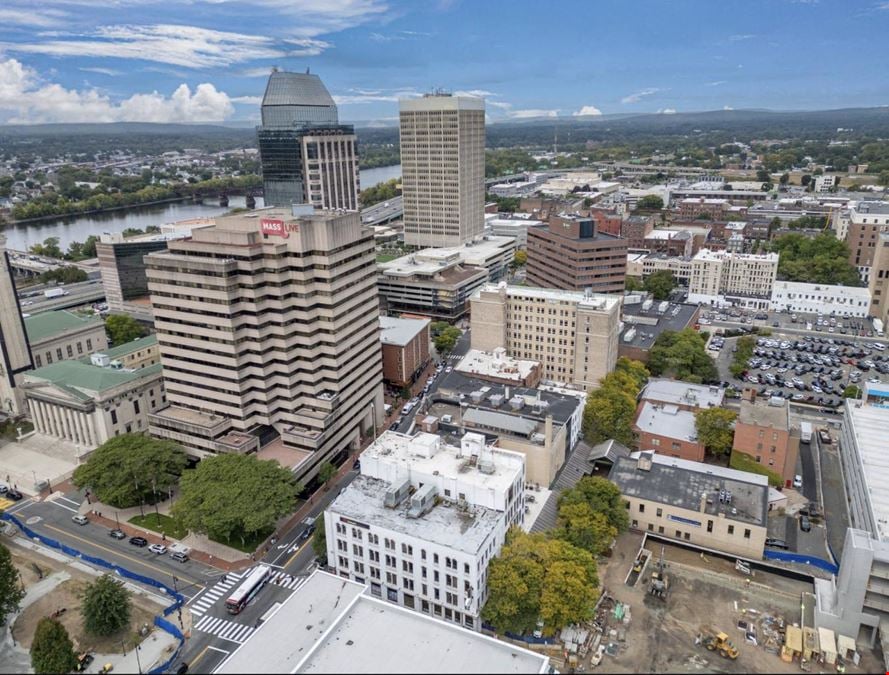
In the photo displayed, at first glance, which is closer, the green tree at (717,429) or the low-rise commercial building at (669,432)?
the green tree at (717,429)

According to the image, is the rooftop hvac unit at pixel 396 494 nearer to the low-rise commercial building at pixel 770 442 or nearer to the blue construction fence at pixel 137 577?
the blue construction fence at pixel 137 577

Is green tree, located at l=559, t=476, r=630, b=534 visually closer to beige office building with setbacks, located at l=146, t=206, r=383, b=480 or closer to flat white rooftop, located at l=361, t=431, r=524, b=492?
flat white rooftop, located at l=361, t=431, r=524, b=492

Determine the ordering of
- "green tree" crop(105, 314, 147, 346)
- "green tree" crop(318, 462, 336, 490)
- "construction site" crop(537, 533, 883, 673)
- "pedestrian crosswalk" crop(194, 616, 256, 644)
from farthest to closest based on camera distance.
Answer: "green tree" crop(105, 314, 147, 346) → "green tree" crop(318, 462, 336, 490) → "pedestrian crosswalk" crop(194, 616, 256, 644) → "construction site" crop(537, 533, 883, 673)

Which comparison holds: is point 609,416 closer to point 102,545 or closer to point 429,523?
point 429,523

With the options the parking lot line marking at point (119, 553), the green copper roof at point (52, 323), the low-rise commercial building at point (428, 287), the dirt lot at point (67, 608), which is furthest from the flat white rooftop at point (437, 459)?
the low-rise commercial building at point (428, 287)

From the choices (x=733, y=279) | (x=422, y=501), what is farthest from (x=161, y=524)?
(x=733, y=279)

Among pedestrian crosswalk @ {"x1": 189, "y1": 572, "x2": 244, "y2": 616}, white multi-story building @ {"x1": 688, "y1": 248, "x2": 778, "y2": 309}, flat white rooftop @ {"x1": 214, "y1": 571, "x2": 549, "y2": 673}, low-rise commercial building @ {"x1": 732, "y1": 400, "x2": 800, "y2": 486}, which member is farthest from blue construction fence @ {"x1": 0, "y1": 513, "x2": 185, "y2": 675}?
white multi-story building @ {"x1": 688, "y1": 248, "x2": 778, "y2": 309}

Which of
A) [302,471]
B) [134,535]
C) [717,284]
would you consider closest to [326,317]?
[302,471]
